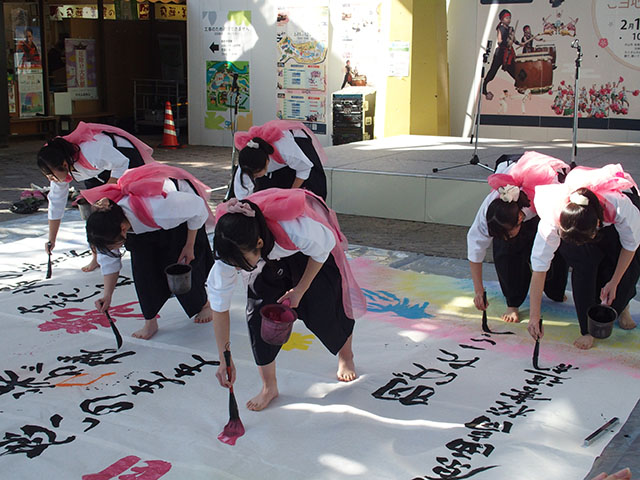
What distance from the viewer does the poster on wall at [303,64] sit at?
9.41m

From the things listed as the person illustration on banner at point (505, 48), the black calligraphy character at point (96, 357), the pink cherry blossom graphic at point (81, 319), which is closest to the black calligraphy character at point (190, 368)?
the black calligraphy character at point (96, 357)

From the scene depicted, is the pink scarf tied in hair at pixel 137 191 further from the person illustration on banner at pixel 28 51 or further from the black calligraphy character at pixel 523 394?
the person illustration on banner at pixel 28 51

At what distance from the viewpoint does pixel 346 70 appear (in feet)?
30.5

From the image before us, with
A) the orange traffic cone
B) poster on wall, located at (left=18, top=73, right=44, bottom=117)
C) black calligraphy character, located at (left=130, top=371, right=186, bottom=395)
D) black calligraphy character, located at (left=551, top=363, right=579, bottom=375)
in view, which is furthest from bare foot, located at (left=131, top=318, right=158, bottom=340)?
poster on wall, located at (left=18, top=73, right=44, bottom=117)

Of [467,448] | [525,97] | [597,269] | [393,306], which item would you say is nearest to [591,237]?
[597,269]

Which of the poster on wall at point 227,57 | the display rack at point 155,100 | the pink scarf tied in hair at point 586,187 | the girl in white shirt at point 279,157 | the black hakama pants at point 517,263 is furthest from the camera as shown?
the display rack at point 155,100

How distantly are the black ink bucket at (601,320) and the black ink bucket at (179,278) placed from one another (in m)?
1.67

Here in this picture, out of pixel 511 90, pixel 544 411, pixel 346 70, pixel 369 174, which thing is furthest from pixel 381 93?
pixel 544 411

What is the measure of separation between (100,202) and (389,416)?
1.36 metres

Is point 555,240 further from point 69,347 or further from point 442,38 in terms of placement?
point 442,38

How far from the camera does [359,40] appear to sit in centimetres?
910

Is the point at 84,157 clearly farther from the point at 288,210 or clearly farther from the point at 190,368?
the point at 288,210

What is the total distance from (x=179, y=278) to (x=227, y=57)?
24.8ft

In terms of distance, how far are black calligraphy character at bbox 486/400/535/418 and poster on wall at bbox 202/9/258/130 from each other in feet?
25.6
